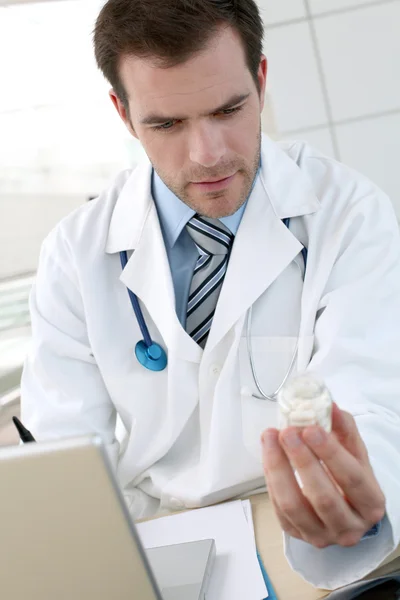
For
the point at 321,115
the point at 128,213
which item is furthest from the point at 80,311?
the point at 321,115

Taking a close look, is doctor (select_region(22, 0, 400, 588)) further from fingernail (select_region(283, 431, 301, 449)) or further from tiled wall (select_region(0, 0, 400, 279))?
tiled wall (select_region(0, 0, 400, 279))

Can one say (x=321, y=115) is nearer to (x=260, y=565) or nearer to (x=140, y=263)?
(x=140, y=263)

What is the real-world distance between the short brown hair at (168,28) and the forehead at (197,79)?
2cm

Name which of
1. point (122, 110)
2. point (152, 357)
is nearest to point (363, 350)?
point (152, 357)

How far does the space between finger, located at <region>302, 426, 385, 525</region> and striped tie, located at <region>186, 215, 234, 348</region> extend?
0.66 metres

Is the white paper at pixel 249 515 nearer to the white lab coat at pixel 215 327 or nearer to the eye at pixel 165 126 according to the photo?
the white lab coat at pixel 215 327

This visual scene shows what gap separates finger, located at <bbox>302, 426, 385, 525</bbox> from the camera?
0.78m

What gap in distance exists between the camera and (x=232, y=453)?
4.66 ft

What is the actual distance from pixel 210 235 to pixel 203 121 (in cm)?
29

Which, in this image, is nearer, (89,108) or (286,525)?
(286,525)

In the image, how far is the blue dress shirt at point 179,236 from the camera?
1.56 m

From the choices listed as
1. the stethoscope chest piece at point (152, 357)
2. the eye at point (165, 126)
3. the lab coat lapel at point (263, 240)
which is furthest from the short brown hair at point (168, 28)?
the stethoscope chest piece at point (152, 357)

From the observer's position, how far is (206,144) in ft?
4.49

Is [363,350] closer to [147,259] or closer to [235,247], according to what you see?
[235,247]
